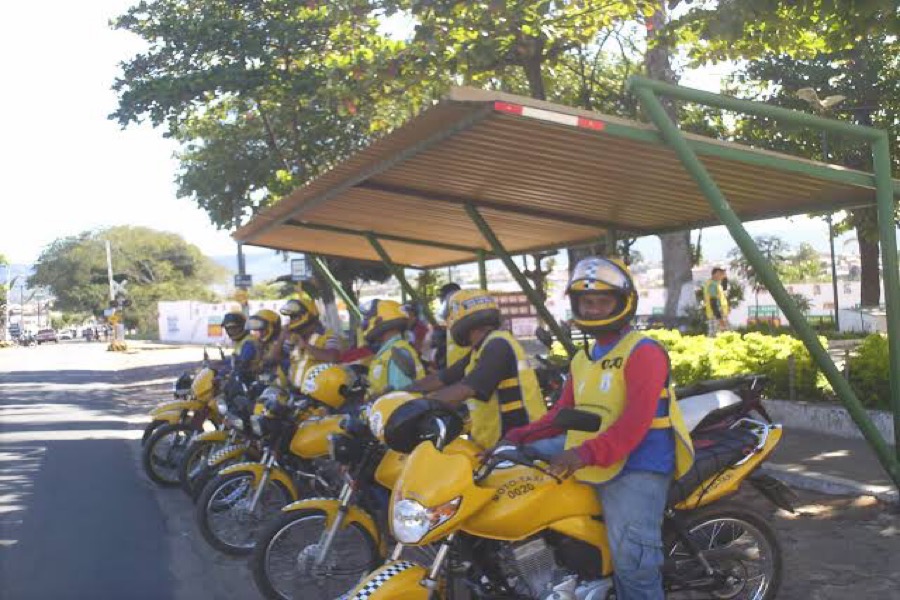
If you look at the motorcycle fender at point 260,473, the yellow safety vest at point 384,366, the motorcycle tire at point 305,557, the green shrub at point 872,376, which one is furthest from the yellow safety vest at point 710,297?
the motorcycle tire at point 305,557

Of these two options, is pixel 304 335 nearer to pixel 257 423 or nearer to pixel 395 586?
pixel 257 423

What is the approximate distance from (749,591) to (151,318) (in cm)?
7860

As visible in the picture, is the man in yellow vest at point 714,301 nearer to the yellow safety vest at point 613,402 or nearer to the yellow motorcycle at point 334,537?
the yellow motorcycle at point 334,537

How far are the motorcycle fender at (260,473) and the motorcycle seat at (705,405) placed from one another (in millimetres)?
3167

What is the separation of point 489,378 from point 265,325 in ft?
16.6

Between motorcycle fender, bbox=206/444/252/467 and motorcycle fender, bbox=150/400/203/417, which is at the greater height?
motorcycle fender, bbox=150/400/203/417

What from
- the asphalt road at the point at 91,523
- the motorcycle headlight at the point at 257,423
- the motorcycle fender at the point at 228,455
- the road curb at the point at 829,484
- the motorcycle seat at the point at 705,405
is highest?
the motorcycle seat at the point at 705,405

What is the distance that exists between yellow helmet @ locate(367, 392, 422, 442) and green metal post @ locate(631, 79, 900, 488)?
2299mm

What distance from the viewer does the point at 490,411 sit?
510cm

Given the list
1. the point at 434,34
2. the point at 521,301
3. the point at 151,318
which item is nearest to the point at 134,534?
the point at 434,34

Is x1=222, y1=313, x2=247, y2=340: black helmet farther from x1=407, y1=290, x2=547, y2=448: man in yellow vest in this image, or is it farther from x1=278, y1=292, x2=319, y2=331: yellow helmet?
x1=407, y1=290, x2=547, y2=448: man in yellow vest

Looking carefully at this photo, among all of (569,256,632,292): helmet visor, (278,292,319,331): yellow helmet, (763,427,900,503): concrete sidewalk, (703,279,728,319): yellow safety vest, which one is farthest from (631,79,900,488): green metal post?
(703,279,728,319): yellow safety vest

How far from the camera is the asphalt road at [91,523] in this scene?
596 cm

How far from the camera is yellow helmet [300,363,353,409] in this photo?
6297 mm
